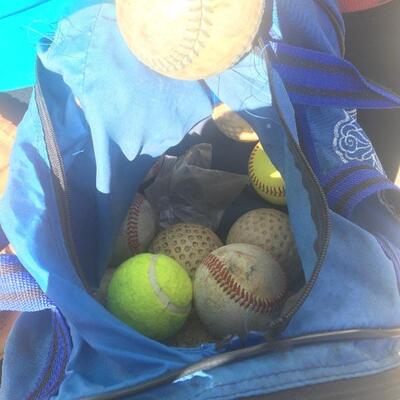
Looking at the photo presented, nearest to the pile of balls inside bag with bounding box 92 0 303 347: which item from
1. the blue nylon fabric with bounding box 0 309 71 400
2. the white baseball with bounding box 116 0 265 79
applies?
the white baseball with bounding box 116 0 265 79

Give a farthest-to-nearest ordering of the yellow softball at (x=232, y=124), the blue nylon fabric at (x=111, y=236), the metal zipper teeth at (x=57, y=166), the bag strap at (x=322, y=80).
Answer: the yellow softball at (x=232, y=124)
the bag strap at (x=322, y=80)
the metal zipper teeth at (x=57, y=166)
the blue nylon fabric at (x=111, y=236)

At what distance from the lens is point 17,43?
1.03 metres

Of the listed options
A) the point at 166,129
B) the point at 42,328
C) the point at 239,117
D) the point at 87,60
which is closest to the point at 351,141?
the point at 239,117

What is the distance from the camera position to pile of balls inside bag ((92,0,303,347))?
749 millimetres

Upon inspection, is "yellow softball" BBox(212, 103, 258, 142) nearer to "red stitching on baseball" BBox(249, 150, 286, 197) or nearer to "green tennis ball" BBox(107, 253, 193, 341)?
"red stitching on baseball" BBox(249, 150, 286, 197)

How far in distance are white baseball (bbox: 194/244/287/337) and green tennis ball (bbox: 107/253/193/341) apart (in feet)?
0.11

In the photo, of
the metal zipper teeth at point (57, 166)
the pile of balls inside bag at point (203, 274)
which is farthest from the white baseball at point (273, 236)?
the metal zipper teeth at point (57, 166)

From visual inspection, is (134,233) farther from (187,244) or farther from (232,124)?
(232,124)

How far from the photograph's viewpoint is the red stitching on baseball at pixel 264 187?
1022 millimetres

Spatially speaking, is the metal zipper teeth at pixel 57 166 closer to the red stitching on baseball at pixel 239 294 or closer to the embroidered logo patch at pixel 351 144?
the red stitching on baseball at pixel 239 294

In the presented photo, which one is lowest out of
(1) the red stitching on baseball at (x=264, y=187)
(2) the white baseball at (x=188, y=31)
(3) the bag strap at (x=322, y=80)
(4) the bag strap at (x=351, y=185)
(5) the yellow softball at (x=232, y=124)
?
(1) the red stitching on baseball at (x=264, y=187)

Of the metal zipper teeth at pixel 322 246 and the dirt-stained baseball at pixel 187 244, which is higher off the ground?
the metal zipper teeth at pixel 322 246

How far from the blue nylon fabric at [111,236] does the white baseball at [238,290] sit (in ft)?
0.33

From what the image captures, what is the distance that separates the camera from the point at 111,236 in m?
0.92
